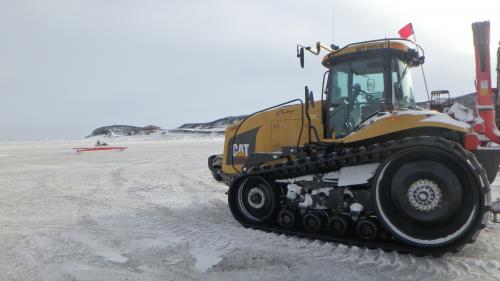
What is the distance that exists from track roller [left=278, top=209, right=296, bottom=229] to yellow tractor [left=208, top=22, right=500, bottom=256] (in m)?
0.02

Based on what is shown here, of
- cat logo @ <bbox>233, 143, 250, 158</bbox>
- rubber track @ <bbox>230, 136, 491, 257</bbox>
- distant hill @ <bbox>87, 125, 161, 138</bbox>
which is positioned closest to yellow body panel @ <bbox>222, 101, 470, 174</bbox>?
cat logo @ <bbox>233, 143, 250, 158</bbox>

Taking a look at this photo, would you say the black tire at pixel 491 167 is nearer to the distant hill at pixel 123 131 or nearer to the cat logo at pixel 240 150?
the cat logo at pixel 240 150

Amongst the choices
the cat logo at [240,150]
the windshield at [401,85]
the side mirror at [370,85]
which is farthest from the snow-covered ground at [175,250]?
the side mirror at [370,85]

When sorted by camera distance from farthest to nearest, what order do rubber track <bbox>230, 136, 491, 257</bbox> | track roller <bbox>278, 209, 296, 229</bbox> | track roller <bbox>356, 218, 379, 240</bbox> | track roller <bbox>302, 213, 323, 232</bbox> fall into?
track roller <bbox>278, 209, 296, 229</bbox>, track roller <bbox>302, 213, 323, 232</bbox>, track roller <bbox>356, 218, 379, 240</bbox>, rubber track <bbox>230, 136, 491, 257</bbox>

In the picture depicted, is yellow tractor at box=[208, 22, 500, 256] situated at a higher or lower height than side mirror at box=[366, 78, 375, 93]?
lower

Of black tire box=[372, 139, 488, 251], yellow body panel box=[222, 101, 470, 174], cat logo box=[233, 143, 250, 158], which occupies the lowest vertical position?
black tire box=[372, 139, 488, 251]

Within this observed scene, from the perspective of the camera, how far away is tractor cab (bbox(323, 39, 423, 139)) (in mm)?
6348

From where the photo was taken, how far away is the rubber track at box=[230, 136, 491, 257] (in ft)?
16.8

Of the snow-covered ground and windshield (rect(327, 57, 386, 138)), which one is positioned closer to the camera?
the snow-covered ground

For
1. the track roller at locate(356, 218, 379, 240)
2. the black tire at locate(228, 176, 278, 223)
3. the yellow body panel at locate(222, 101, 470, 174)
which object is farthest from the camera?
the black tire at locate(228, 176, 278, 223)

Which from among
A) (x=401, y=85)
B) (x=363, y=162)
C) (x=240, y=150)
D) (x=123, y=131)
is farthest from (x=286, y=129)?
(x=123, y=131)

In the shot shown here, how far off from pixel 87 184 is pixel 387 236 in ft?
30.5

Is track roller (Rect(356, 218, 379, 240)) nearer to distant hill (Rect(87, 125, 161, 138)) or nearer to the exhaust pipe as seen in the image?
the exhaust pipe

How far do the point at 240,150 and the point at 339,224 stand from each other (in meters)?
2.70
